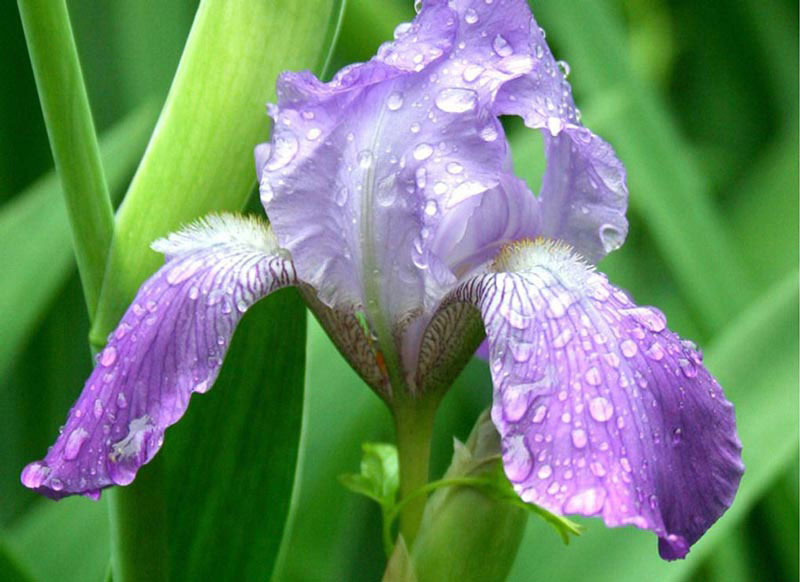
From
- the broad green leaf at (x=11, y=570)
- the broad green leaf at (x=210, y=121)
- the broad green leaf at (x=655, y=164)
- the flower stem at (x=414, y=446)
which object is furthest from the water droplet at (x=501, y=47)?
the broad green leaf at (x=655, y=164)

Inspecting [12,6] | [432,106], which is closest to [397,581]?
[432,106]

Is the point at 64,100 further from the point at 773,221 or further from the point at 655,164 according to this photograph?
the point at 773,221

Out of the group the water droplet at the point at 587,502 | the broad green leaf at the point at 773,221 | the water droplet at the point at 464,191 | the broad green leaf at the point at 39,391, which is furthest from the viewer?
the broad green leaf at the point at 773,221

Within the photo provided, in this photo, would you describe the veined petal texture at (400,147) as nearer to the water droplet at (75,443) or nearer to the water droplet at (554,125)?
the water droplet at (554,125)

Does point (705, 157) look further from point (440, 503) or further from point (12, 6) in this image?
point (440, 503)

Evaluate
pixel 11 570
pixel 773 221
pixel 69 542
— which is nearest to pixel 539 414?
pixel 11 570

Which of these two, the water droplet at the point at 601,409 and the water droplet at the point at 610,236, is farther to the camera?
the water droplet at the point at 610,236
